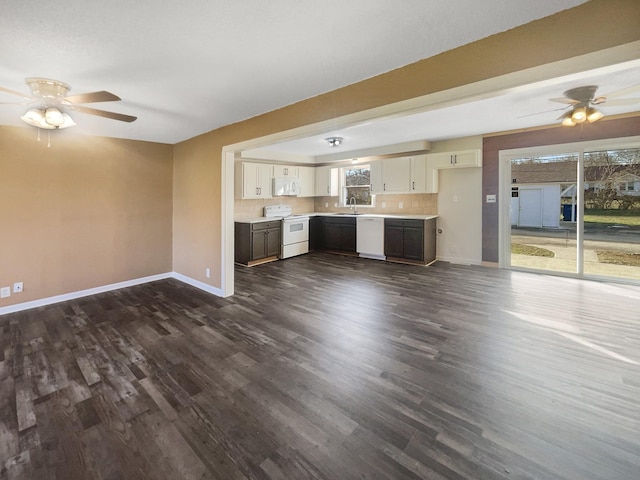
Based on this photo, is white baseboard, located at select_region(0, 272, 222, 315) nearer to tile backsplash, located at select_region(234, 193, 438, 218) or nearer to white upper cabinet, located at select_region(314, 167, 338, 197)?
tile backsplash, located at select_region(234, 193, 438, 218)

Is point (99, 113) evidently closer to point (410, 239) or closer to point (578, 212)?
point (410, 239)

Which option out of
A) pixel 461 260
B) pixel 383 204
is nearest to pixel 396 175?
pixel 383 204

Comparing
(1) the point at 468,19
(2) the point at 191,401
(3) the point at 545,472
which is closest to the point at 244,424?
(2) the point at 191,401

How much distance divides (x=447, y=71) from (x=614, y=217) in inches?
181

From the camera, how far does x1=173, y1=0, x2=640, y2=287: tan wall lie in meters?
1.54

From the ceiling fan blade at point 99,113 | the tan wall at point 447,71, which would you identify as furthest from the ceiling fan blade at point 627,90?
the ceiling fan blade at point 99,113

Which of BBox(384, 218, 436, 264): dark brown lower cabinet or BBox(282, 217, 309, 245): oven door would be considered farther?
BBox(282, 217, 309, 245): oven door

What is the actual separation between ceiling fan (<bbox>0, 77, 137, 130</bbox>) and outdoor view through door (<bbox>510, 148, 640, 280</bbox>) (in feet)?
19.6

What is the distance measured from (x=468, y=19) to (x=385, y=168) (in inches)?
189

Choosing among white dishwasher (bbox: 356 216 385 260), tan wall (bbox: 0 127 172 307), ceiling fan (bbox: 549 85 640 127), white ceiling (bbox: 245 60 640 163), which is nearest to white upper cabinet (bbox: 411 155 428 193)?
white ceiling (bbox: 245 60 640 163)

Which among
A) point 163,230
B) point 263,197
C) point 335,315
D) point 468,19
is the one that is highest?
point 468,19

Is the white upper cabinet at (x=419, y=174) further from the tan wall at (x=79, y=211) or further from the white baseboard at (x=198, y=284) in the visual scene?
the tan wall at (x=79, y=211)

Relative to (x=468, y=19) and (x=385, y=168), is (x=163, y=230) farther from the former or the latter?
(x=468, y=19)

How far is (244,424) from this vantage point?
181 cm
